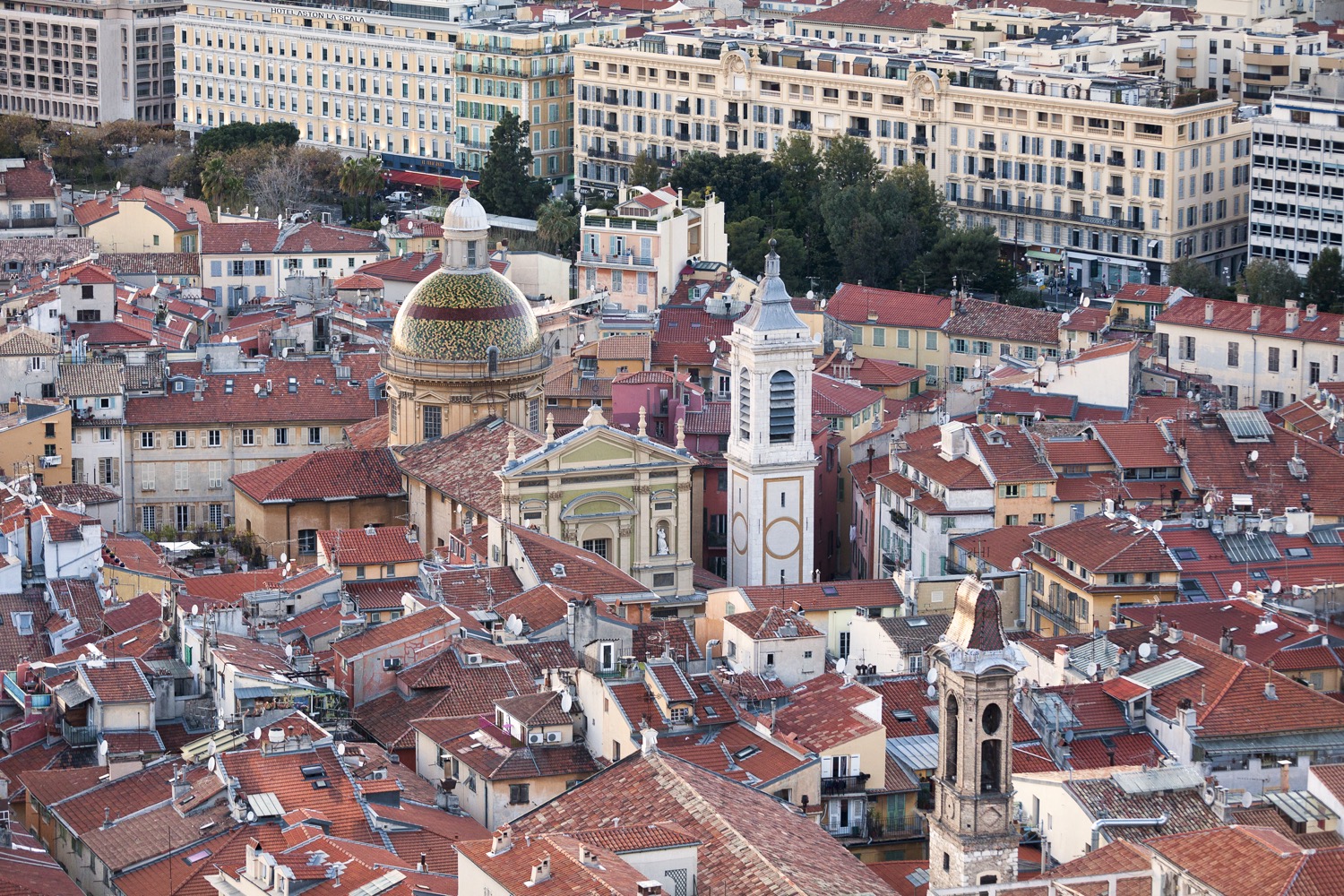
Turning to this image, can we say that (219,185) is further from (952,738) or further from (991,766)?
(991,766)

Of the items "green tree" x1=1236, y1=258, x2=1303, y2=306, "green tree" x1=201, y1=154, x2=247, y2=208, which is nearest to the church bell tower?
"green tree" x1=1236, y1=258, x2=1303, y2=306

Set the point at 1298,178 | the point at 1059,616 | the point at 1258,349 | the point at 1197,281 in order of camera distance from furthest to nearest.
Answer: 1. the point at 1298,178
2. the point at 1197,281
3. the point at 1258,349
4. the point at 1059,616

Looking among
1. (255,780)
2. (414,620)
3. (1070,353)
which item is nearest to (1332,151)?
(1070,353)

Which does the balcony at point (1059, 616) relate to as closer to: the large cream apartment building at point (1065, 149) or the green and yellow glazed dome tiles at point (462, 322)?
the green and yellow glazed dome tiles at point (462, 322)

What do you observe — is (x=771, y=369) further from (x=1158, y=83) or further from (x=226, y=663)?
(x=1158, y=83)

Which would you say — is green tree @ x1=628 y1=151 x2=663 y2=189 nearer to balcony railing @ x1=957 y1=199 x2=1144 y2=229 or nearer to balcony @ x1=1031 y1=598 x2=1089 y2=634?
balcony railing @ x1=957 y1=199 x2=1144 y2=229

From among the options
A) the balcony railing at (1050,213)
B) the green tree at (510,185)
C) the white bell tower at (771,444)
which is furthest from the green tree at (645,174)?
the white bell tower at (771,444)

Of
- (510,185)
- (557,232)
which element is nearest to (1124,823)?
(557,232)
